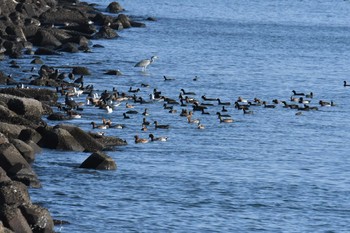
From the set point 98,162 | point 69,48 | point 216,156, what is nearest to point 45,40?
point 69,48

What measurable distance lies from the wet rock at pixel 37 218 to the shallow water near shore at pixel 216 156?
145cm

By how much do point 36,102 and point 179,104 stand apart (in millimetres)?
11314

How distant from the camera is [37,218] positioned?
28641mm

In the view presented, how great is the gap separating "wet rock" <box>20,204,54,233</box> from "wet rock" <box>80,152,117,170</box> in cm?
944

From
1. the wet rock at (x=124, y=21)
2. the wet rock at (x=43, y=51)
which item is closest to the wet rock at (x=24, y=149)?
the wet rock at (x=43, y=51)

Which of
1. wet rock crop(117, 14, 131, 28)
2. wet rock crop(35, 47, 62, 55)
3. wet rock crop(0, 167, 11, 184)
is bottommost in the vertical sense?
wet rock crop(0, 167, 11, 184)

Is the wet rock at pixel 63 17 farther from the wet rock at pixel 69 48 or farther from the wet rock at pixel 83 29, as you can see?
the wet rock at pixel 69 48

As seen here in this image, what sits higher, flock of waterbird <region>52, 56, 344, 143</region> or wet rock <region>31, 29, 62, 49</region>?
wet rock <region>31, 29, 62, 49</region>

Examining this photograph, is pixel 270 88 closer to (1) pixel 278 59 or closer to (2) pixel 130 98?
(2) pixel 130 98

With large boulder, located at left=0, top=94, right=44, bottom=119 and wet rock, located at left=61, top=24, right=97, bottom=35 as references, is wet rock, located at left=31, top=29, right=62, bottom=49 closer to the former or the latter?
wet rock, located at left=61, top=24, right=97, bottom=35

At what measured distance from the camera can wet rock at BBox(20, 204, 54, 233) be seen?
2855 centimetres

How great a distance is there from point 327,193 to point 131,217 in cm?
807

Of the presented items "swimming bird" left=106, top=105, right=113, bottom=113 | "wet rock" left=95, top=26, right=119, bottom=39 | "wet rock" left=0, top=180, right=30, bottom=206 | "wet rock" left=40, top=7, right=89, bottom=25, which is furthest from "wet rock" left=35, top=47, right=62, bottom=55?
"wet rock" left=0, top=180, right=30, bottom=206

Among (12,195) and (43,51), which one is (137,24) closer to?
(43,51)
